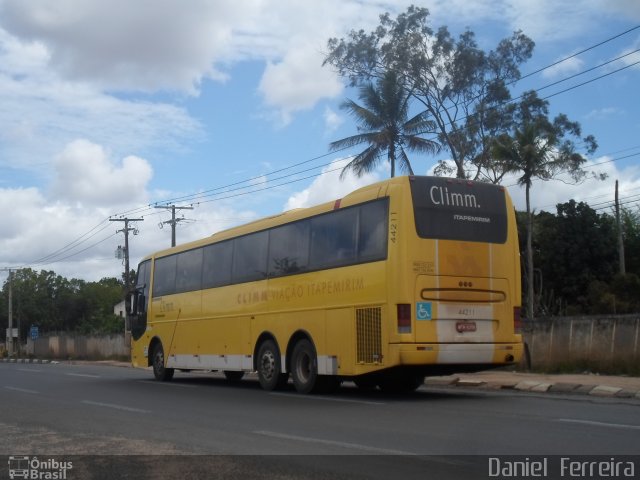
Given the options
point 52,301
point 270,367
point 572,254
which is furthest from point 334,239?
point 52,301

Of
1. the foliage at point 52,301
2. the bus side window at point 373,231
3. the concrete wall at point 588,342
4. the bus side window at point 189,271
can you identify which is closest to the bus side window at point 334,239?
the bus side window at point 373,231

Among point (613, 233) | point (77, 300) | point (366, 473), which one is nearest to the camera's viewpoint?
point (366, 473)

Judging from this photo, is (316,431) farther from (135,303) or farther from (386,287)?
(135,303)

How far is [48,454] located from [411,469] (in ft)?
13.1

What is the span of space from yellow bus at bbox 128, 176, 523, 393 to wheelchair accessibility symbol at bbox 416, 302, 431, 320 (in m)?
0.02

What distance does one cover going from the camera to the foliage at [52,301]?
9312 centimetres

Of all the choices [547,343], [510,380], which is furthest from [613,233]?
[510,380]

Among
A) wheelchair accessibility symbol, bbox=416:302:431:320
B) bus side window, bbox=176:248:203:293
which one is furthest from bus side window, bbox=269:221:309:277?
bus side window, bbox=176:248:203:293

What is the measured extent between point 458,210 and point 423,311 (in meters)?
1.94

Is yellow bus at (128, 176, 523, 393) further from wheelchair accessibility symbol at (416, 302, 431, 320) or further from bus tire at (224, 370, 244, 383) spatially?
bus tire at (224, 370, 244, 383)

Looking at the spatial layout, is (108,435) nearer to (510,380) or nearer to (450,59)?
(510,380)

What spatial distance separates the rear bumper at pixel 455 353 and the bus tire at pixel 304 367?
2.47 m

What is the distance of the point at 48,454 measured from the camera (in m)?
8.81

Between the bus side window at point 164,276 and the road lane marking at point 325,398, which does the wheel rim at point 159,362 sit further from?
the road lane marking at point 325,398
